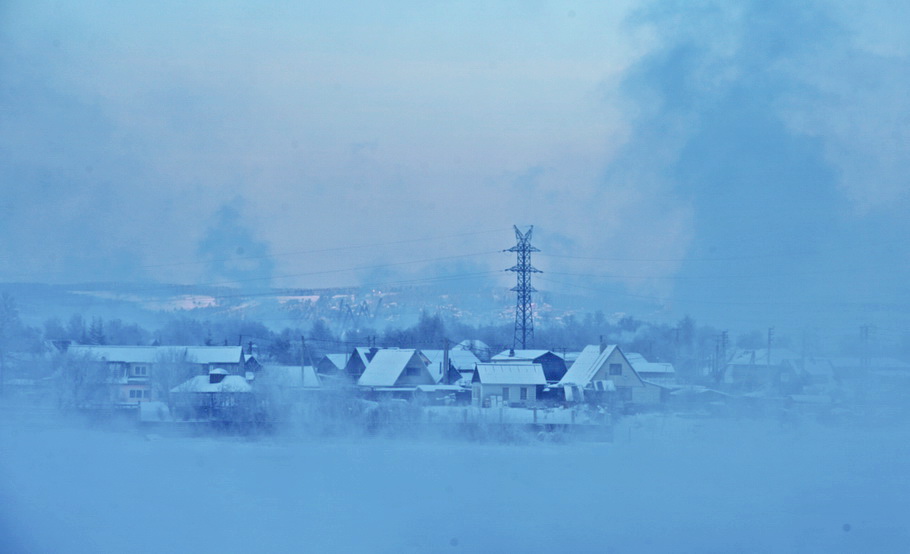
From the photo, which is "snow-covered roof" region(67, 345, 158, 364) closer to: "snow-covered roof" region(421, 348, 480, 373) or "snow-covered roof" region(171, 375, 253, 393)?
"snow-covered roof" region(171, 375, 253, 393)

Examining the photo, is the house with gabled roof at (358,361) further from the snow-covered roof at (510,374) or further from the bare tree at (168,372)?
the bare tree at (168,372)

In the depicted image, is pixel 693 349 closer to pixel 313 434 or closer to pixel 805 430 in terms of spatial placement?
pixel 805 430

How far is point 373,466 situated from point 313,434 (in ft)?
6.69

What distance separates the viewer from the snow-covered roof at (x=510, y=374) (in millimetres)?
12570

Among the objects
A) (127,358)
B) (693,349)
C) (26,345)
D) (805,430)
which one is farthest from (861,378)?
(26,345)

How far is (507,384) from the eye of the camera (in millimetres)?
12609

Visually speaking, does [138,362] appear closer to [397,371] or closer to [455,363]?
[397,371]

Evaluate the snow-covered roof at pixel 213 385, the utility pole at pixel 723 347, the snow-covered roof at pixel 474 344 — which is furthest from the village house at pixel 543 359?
the snow-covered roof at pixel 213 385

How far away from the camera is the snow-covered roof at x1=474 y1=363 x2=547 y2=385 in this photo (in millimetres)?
12570

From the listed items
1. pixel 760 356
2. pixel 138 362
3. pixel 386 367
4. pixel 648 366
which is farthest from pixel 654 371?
pixel 138 362

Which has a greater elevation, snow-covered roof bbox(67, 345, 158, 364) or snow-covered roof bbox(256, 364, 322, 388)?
snow-covered roof bbox(67, 345, 158, 364)

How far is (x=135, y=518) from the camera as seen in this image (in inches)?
304

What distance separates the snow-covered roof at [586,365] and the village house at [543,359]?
22cm

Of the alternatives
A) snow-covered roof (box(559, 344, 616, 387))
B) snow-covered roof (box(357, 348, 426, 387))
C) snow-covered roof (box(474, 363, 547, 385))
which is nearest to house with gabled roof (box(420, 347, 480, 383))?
snow-covered roof (box(357, 348, 426, 387))
